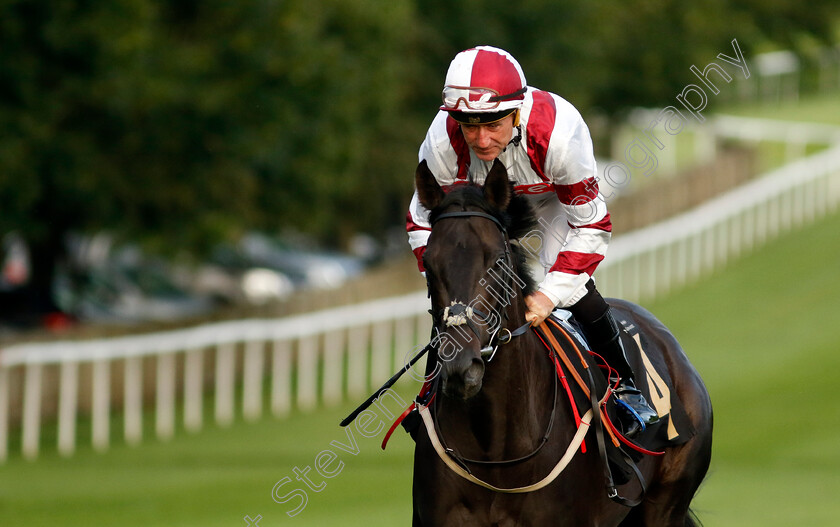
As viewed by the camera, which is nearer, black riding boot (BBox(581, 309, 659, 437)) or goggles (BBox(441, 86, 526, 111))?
goggles (BBox(441, 86, 526, 111))

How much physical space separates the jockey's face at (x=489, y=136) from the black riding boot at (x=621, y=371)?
101 cm

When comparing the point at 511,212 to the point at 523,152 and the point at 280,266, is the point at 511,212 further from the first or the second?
the point at 280,266

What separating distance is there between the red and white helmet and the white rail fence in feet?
27.0

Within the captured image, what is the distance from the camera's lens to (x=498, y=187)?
15.6 feet

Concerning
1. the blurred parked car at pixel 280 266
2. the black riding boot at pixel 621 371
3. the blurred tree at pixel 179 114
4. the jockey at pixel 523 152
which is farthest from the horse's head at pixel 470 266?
the blurred parked car at pixel 280 266

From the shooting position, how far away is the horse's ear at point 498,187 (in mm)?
4730

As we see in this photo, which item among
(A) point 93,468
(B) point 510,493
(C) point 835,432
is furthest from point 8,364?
(B) point 510,493

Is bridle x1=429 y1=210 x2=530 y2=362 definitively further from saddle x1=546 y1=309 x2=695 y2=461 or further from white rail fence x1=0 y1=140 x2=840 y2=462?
white rail fence x1=0 y1=140 x2=840 y2=462

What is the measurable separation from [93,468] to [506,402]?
26.3ft

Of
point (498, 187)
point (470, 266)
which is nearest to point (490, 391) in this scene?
point (470, 266)

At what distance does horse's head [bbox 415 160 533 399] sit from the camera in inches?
170

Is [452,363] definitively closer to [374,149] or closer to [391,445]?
[391,445]

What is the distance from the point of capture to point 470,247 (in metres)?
4.50

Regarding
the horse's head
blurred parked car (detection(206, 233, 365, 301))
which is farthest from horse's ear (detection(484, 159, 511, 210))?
blurred parked car (detection(206, 233, 365, 301))
